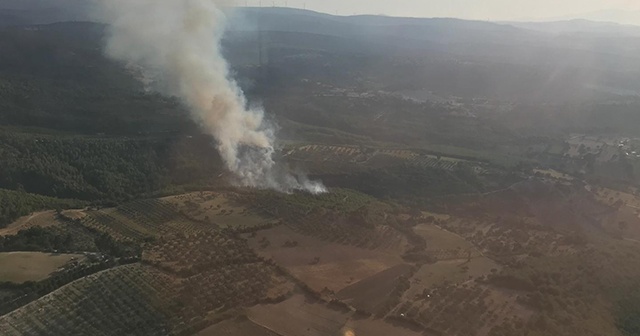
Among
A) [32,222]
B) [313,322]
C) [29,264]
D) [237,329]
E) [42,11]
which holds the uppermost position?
[42,11]

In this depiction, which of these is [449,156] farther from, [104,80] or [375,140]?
[104,80]

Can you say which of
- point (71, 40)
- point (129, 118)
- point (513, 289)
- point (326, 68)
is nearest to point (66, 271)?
point (513, 289)

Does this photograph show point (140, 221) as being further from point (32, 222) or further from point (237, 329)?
point (237, 329)

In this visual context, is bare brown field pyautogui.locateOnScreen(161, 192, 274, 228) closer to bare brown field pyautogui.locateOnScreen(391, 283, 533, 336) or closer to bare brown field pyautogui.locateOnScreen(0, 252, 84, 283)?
bare brown field pyautogui.locateOnScreen(0, 252, 84, 283)

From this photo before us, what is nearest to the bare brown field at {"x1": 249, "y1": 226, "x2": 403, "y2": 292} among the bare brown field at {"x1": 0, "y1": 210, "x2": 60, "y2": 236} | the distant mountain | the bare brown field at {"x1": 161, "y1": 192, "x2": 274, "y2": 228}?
the bare brown field at {"x1": 161, "y1": 192, "x2": 274, "y2": 228}

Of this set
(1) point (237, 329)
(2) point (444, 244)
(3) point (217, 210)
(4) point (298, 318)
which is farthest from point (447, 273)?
(3) point (217, 210)

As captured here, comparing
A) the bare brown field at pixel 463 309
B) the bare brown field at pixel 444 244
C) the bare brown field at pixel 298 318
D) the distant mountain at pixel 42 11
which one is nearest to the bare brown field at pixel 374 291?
the bare brown field at pixel 463 309
